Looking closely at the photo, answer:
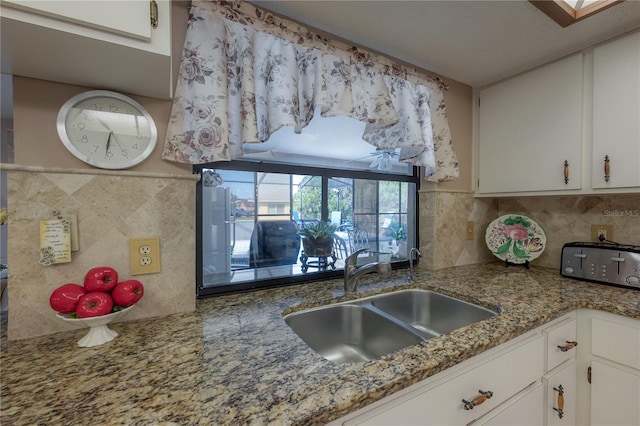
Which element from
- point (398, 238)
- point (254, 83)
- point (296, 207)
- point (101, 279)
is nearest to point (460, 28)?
point (254, 83)

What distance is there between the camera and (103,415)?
497 millimetres

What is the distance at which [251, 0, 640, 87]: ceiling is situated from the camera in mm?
1063

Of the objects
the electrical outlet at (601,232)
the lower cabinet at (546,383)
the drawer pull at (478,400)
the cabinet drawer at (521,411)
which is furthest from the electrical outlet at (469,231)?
the drawer pull at (478,400)

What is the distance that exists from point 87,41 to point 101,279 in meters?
0.64

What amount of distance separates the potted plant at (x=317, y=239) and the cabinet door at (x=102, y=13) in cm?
109

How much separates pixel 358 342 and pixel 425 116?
1204 millimetres

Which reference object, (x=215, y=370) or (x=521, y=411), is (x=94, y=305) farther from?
(x=521, y=411)

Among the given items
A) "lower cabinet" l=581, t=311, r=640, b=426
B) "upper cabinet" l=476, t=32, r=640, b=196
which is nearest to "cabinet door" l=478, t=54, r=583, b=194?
"upper cabinet" l=476, t=32, r=640, b=196

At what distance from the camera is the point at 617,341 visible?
1025 mm

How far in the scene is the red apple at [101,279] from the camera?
77 centimetres

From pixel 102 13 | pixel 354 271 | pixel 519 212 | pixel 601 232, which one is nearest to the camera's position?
pixel 102 13

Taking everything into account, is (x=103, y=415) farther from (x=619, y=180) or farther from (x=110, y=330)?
(x=619, y=180)

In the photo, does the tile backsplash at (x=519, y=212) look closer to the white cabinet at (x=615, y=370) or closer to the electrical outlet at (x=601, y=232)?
the electrical outlet at (x=601, y=232)

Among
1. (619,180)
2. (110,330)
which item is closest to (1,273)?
(110,330)
